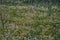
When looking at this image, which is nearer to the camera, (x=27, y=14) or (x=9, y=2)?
(x=27, y=14)

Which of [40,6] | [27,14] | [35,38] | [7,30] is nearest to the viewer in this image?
[35,38]

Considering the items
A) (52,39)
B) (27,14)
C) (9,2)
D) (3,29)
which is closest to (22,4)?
(9,2)

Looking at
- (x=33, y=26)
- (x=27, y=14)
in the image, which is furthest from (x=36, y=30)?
(x=27, y=14)

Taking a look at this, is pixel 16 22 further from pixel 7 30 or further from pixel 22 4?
pixel 22 4

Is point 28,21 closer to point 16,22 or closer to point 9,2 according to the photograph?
point 16,22

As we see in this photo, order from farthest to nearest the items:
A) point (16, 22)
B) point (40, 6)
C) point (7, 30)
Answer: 1. point (40, 6)
2. point (16, 22)
3. point (7, 30)

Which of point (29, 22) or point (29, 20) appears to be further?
point (29, 20)
